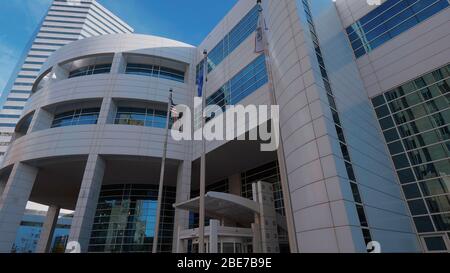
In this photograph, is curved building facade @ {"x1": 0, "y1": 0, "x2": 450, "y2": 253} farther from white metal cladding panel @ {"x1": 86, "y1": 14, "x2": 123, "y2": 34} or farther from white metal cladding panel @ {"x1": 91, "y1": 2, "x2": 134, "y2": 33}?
white metal cladding panel @ {"x1": 91, "y1": 2, "x2": 134, "y2": 33}

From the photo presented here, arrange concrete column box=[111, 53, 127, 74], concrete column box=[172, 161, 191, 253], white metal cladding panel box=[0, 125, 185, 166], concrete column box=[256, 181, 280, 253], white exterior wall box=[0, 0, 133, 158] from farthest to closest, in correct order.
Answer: white exterior wall box=[0, 0, 133, 158] < concrete column box=[111, 53, 127, 74] < white metal cladding panel box=[0, 125, 185, 166] < concrete column box=[172, 161, 191, 253] < concrete column box=[256, 181, 280, 253]

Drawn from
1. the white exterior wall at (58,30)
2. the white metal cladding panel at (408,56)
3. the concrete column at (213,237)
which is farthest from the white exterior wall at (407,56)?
the white exterior wall at (58,30)

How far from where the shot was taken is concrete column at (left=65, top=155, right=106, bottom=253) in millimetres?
20266

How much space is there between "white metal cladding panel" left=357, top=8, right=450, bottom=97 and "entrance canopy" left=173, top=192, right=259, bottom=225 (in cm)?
1158

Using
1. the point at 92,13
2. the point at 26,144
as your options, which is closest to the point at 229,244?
the point at 26,144

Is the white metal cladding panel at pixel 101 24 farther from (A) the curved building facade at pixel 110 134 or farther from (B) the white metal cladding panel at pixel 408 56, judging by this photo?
(B) the white metal cladding panel at pixel 408 56

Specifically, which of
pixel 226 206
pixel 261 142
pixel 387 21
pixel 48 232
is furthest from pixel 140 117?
pixel 387 21

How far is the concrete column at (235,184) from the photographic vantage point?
92.0 feet

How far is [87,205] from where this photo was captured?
69.5 ft

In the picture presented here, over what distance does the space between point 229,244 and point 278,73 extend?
11.6 m

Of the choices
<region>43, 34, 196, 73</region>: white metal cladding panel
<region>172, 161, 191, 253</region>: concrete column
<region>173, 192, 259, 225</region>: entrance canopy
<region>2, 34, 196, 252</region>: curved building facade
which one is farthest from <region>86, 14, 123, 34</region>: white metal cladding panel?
<region>173, 192, 259, 225</region>: entrance canopy

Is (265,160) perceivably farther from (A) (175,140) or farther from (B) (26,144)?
(B) (26,144)

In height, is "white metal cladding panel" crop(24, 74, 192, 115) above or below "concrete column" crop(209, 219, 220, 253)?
above

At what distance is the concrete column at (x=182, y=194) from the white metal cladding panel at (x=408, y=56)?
16992 mm
